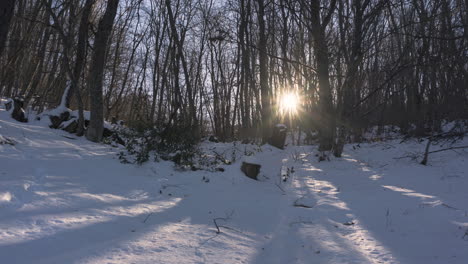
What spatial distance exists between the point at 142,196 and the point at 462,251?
3.82 metres

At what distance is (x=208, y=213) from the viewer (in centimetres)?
367

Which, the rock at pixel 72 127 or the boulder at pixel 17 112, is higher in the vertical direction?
the boulder at pixel 17 112

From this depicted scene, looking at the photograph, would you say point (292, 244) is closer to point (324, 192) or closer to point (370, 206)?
point (370, 206)

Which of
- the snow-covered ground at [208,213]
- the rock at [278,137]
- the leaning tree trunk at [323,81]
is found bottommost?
the snow-covered ground at [208,213]

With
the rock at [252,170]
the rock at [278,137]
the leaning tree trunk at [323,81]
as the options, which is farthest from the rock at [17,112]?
the leaning tree trunk at [323,81]

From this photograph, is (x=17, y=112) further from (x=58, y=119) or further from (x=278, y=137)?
(x=278, y=137)

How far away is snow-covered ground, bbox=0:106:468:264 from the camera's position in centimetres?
225

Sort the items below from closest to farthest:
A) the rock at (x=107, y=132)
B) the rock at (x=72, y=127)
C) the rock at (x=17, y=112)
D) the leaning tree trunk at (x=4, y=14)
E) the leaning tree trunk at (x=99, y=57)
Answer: the leaning tree trunk at (x=4, y=14) < the leaning tree trunk at (x=99, y=57) < the rock at (x=17, y=112) < the rock at (x=72, y=127) < the rock at (x=107, y=132)

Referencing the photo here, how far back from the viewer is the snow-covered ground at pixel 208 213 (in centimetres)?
225

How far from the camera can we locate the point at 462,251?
243cm

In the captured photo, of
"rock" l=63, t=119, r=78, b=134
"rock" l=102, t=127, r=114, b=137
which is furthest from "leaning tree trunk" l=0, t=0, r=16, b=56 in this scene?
"rock" l=102, t=127, r=114, b=137

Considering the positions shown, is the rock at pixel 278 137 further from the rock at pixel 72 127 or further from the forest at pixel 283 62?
the rock at pixel 72 127

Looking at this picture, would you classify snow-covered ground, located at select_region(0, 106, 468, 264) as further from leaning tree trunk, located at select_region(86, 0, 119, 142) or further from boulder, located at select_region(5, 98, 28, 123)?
boulder, located at select_region(5, 98, 28, 123)

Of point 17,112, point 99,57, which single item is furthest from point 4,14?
point 17,112
